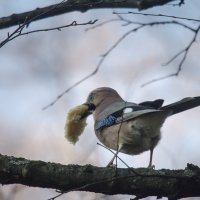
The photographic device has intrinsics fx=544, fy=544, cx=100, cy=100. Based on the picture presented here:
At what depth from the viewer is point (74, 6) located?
3.55 metres

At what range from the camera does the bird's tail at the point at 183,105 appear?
444 cm

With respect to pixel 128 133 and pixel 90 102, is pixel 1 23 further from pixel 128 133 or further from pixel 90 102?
pixel 90 102

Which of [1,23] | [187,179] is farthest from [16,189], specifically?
[1,23]

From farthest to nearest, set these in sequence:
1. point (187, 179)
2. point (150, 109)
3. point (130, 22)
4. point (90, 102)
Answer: point (90, 102), point (150, 109), point (130, 22), point (187, 179)

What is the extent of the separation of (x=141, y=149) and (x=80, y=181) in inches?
81.8

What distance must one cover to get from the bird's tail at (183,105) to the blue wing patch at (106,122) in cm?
65

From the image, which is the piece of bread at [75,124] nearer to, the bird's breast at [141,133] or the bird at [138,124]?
the bird at [138,124]

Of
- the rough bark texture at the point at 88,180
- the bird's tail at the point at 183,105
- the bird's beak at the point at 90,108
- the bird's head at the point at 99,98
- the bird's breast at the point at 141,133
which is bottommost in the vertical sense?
the rough bark texture at the point at 88,180

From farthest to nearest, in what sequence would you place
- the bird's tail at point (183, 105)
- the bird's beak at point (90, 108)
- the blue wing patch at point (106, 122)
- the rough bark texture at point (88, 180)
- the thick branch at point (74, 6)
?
the bird's beak at point (90, 108) → the blue wing patch at point (106, 122) → the bird's tail at point (183, 105) → the thick branch at point (74, 6) → the rough bark texture at point (88, 180)

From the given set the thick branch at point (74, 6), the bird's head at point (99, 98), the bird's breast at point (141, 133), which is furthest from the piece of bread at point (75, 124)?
the thick branch at point (74, 6)

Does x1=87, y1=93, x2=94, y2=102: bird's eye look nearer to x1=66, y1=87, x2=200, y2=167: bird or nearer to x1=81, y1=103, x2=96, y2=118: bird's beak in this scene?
x1=81, y1=103, x2=96, y2=118: bird's beak

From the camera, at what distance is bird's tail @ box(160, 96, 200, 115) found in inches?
175

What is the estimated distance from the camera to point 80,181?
2.95 meters

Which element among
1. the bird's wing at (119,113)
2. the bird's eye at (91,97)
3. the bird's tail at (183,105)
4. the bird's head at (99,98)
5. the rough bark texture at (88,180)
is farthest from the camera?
the bird's eye at (91,97)
